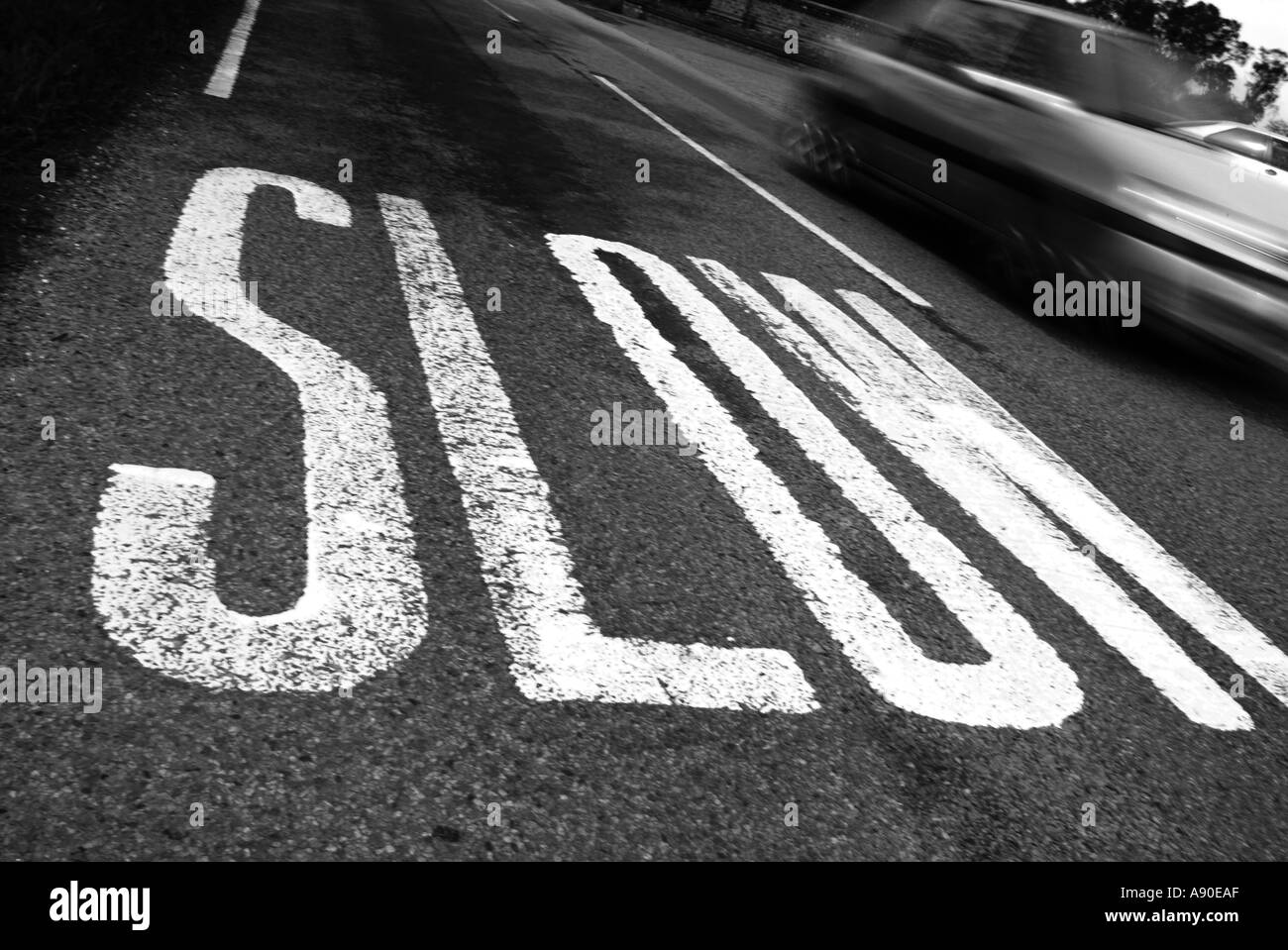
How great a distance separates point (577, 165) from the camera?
7.95m

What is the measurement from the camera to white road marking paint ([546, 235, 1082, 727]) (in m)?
3.13

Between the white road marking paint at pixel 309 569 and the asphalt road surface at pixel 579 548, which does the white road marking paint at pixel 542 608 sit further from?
the white road marking paint at pixel 309 569

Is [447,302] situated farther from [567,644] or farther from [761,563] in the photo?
[567,644]

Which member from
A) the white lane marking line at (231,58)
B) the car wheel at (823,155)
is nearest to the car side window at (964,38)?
the car wheel at (823,155)

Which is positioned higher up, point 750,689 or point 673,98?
point 673,98

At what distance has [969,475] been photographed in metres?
4.53

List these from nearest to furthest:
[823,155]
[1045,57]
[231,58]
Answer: [1045,57] → [231,58] → [823,155]

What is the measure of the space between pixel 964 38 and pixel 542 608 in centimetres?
664

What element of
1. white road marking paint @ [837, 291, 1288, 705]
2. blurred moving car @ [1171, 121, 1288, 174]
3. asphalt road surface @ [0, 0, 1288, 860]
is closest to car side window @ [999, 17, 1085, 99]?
blurred moving car @ [1171, 121, 1288, 174]

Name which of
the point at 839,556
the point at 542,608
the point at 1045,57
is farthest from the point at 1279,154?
the point at 542,608

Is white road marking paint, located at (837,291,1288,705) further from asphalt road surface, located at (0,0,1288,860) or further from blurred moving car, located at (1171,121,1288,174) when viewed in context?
blurred moving car, located at (1171,121,1288,174)

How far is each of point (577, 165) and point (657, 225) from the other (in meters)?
1.35

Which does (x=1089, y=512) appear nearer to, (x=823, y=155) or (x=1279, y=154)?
(x=1279, y=154)
